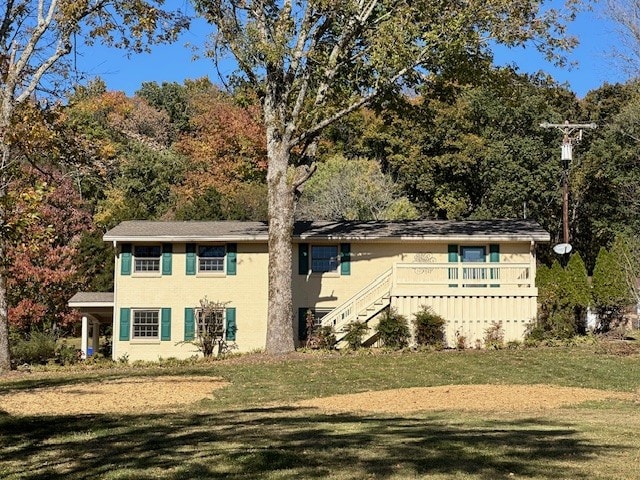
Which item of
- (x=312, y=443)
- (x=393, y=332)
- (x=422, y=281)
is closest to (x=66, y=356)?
(x=393, y=332)

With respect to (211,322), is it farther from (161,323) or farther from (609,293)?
(609,293)

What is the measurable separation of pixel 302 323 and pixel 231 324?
2.32 m

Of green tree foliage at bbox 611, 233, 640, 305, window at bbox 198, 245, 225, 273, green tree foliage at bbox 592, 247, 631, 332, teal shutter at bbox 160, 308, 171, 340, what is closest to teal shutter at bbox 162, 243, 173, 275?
window at bbox 198, 245, 225, 273

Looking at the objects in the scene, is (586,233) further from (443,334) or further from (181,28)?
(181,28)

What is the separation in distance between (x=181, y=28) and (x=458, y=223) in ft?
39.8

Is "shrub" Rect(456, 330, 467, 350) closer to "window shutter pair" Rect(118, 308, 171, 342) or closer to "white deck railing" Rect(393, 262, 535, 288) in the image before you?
"white deck railing" Rect(393, 262, 535, 288)

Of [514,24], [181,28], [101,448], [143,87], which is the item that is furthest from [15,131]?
[143,87]

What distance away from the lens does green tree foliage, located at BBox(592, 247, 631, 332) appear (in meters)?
25.7

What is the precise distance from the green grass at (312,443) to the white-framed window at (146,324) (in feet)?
39.4

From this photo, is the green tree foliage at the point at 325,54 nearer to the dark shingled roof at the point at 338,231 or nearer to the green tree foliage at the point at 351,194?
the dark shingled roof at the point at 338,231

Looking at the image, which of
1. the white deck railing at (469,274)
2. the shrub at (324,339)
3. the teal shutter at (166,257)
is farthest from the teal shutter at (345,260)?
the teal shutter at (166,257)

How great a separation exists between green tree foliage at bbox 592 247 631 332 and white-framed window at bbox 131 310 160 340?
13.7m

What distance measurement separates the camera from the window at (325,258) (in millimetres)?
27922

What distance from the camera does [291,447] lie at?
8594 millimetres
